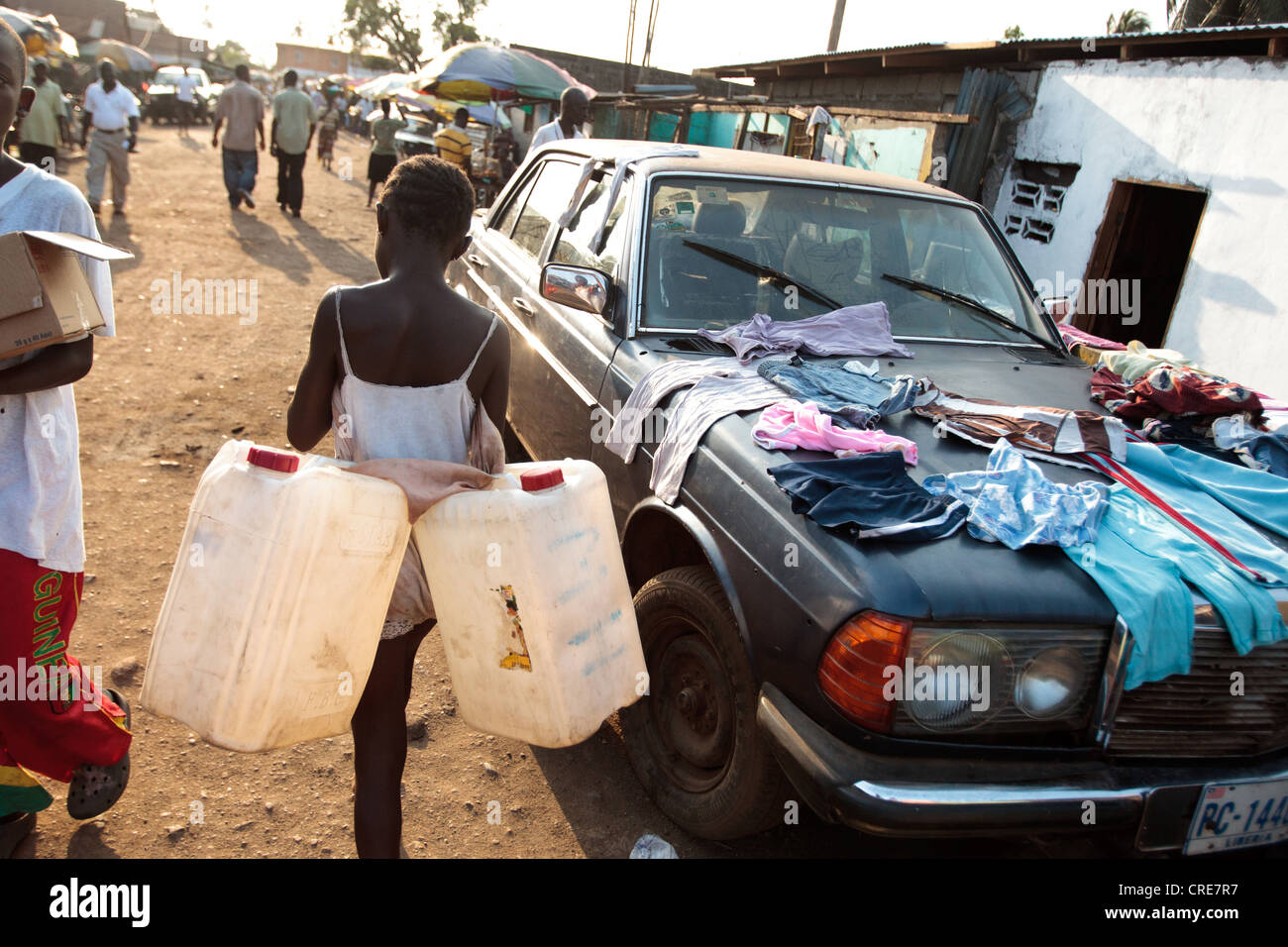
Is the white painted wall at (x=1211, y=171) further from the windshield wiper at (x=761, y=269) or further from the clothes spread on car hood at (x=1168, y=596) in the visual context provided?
the clothes spread on car hood at (x=1168, y=596)

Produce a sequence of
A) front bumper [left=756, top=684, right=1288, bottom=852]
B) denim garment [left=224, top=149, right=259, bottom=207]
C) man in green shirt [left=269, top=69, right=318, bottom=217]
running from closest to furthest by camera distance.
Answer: front bumper [left=756, top=684, right=1288, bottom=852], man in green shirt [left=269, top=69, right=318, bottom=217], denim garment [left=224, top=149, right=259, bottom=207]

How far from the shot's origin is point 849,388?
109 inches

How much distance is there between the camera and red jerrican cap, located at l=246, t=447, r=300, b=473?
180 centimetres

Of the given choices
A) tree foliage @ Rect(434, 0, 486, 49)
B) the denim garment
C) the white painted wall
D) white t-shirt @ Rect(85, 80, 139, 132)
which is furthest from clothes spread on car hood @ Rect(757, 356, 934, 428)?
tree foliage @ Rect(434, 0, 486, 49)

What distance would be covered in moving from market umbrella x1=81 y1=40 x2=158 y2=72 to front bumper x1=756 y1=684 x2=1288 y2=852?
43.7 m

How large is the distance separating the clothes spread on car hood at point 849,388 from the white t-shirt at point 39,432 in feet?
6.04

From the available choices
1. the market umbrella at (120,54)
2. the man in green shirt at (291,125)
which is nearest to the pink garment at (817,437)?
the man in green shirt at (291,125)

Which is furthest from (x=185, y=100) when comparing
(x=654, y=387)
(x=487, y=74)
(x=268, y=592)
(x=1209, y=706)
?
(x=1209, y=706)

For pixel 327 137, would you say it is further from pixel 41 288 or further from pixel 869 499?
pixel 869 499

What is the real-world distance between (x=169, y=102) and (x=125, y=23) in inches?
1211

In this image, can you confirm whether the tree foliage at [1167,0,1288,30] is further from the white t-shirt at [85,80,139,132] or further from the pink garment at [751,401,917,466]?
the white t-shirt at [85,80,139,132]

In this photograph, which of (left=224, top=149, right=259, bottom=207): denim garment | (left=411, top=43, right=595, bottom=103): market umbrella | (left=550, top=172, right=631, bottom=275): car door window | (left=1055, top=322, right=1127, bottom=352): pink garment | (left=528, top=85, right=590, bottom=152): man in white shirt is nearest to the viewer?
(left=550, top=172, right=631, bottom=275): car door window

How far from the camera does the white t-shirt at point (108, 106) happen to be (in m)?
9.56
